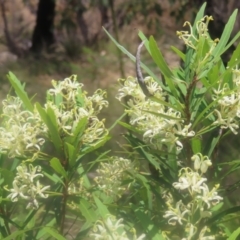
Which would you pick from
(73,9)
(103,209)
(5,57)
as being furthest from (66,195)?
(5,57)

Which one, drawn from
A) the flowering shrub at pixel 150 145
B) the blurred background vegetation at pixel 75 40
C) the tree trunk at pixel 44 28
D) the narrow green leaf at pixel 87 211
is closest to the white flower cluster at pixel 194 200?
the flowering shrub at pixel 150 145

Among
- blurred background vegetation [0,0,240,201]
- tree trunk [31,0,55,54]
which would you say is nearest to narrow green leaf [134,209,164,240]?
blurred background vegetation [0,0,240,201]

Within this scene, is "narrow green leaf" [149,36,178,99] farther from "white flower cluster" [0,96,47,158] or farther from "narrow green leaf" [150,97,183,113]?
"white flower cluster" [0,96,47,158]

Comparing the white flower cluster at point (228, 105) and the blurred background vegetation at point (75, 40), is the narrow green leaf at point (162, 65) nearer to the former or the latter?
the white flower cluster at point (228, 105)

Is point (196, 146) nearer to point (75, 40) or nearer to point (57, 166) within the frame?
point (57, 166)

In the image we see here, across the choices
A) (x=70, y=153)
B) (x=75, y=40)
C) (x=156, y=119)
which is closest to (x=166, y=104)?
(x=156, y=119)

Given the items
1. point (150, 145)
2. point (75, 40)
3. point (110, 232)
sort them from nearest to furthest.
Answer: point (110, 232)
point (150, 145)
point (75, 40)
